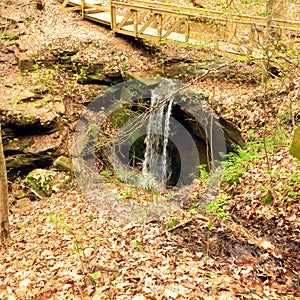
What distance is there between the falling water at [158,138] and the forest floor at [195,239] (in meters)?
1.57

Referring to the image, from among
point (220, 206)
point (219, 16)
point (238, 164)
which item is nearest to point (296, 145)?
point (220, 206)

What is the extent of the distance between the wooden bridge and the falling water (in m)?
1.83

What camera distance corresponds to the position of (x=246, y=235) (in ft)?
16.7

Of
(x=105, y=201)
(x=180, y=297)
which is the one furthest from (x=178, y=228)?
(x=105, y=201)

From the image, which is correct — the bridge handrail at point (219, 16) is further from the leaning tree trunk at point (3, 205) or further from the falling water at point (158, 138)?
the leaning tree trunk at point (3, 205)

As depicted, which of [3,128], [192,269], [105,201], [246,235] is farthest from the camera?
[3,128]

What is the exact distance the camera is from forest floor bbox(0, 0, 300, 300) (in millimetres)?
3902

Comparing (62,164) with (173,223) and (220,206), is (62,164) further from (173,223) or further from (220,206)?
(220,206)

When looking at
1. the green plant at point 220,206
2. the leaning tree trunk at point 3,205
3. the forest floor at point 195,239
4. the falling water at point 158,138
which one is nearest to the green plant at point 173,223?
the forest floor at point 195,239

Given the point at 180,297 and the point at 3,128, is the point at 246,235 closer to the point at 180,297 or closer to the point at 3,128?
the point at 180,297

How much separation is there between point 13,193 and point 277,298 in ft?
24.6

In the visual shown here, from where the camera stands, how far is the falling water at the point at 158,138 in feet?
32.9

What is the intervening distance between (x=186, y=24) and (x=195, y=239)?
702 centimetres

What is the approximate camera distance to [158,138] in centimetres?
1045
